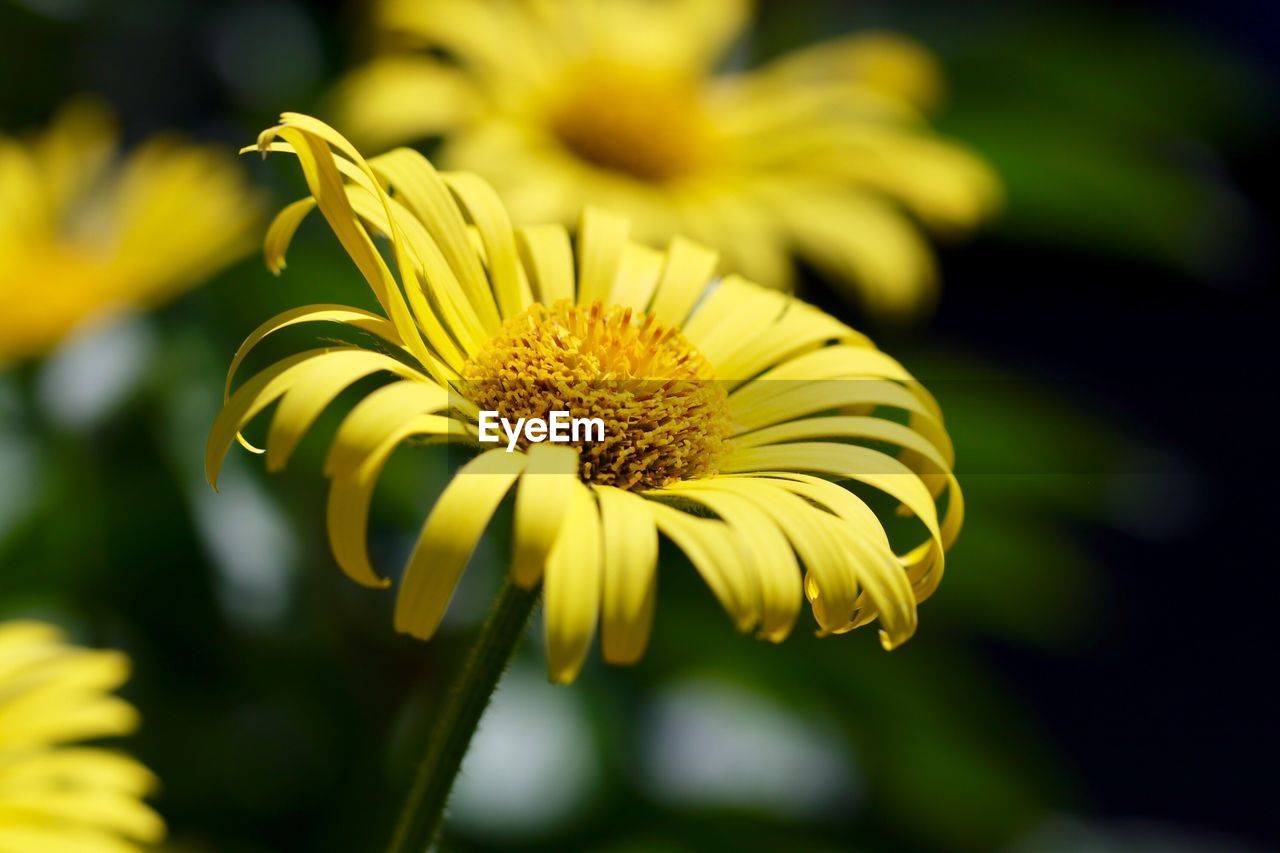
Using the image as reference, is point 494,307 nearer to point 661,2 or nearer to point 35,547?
point 35,547

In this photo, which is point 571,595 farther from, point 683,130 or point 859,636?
point 683,130

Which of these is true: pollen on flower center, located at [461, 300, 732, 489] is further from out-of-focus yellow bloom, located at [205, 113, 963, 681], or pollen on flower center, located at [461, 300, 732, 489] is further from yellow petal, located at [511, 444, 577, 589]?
yellow petal, located at [511, 444, 577, 589]

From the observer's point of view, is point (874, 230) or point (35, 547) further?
point (874, 230)

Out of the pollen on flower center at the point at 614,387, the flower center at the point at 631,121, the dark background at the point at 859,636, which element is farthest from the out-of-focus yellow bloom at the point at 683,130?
the pollen on flower center at the point at 614,387

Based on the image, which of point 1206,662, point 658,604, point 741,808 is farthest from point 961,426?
point 1206,662

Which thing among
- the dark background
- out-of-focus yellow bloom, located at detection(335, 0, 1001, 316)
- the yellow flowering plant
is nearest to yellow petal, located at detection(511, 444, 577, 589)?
the yellow flowering plant

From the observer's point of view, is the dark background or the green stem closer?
the green stem

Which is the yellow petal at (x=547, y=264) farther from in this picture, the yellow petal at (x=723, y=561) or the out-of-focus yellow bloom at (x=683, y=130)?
the out-of-focus yellow bloom at (x=683, y=130)
